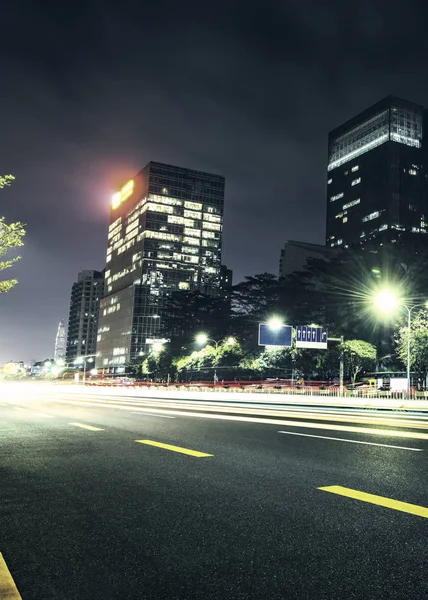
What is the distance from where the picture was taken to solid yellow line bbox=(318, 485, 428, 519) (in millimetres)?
4910

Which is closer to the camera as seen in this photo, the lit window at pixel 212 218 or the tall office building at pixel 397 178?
the lit window at pixel 212 218

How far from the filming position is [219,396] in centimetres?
4316

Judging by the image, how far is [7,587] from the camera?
309cm

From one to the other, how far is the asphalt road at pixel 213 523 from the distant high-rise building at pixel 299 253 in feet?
365

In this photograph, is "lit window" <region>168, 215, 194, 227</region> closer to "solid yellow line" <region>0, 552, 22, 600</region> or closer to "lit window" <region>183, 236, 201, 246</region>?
"lit window" <region>183, 236, 201, 246</region>

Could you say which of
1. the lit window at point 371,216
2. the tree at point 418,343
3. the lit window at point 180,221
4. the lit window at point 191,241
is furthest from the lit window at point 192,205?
the tree at point 418,343

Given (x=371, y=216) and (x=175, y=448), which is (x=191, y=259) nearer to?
(x=371, y=216)

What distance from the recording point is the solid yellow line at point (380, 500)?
193 inches

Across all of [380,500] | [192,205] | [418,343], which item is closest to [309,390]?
[418,343]

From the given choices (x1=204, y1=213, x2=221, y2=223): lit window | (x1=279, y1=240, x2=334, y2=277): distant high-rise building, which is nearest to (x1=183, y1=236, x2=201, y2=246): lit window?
(x1=204, y1=213, x2=221, y2=223): lit window

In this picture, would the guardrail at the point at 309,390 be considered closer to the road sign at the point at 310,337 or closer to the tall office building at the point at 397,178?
the road sign at the point at 310,337

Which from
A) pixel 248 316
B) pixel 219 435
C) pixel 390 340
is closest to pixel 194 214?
pixel 248 316

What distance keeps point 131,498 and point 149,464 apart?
2181 mm

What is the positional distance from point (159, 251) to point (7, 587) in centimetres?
17645
